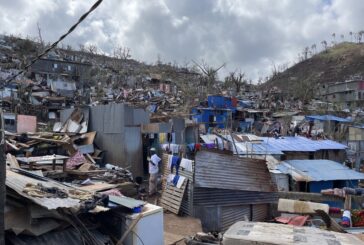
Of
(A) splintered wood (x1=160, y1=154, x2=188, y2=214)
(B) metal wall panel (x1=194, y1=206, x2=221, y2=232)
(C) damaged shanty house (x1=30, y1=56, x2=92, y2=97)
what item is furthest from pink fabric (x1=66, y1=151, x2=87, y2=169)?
(C) damaged shanty house (x1=30, y1=56, x2=92, y2=97)

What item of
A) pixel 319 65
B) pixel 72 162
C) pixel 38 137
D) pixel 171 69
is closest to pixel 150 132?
pixel 72 162

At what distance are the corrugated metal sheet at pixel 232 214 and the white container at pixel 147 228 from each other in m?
5.82

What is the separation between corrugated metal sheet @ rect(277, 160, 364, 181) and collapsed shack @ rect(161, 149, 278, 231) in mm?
5433

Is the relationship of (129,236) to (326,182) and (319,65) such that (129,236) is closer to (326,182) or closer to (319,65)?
(326,182)

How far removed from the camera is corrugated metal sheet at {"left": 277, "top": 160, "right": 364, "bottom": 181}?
1928 centimetres

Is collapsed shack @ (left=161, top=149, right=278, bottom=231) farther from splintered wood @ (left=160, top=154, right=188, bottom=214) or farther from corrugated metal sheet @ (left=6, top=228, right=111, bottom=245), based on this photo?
corrugated metal sheet @ (left=6, top=228, right=111, bottom=245)

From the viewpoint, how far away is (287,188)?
62.6 ft

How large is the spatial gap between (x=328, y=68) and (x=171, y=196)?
8521 cm

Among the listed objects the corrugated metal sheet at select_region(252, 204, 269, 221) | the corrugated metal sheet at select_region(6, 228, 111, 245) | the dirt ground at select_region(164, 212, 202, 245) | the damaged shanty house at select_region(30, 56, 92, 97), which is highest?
the damaged shanty house at select_region(30, 56, 92, 97)

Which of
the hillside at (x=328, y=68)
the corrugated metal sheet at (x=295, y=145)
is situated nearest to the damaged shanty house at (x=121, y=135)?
the corrugated metal sheet at (x=295, y=145)

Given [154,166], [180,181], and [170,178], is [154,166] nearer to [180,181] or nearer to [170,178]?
[170,178]

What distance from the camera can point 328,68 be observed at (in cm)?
8894

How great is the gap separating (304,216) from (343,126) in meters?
28.8

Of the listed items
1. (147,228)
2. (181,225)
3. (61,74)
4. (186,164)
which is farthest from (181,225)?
(61,74)
